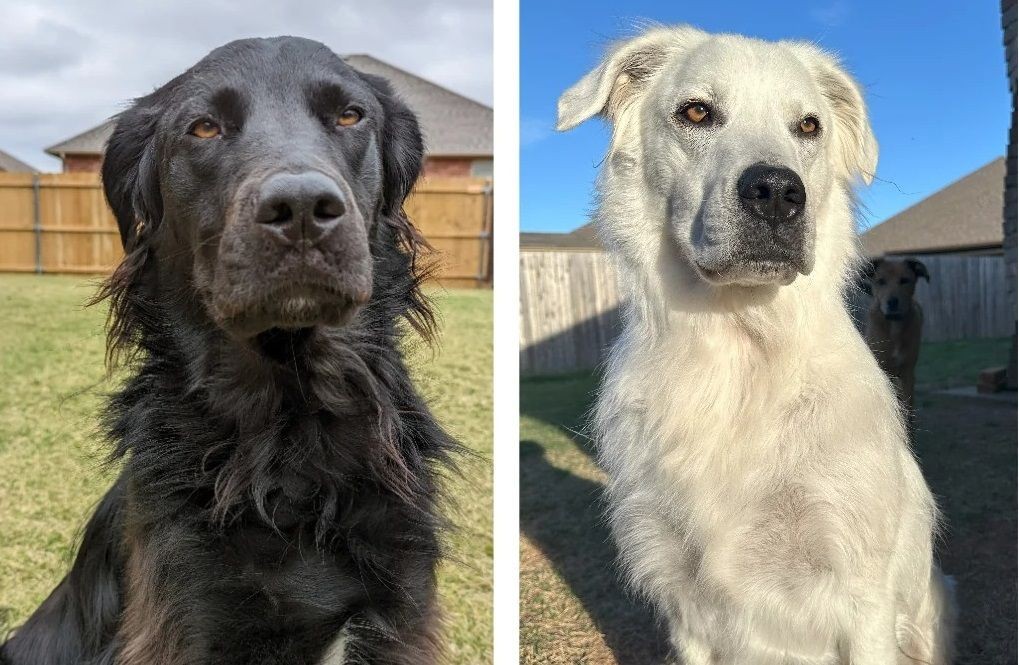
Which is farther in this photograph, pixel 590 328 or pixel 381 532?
pixel 590 328

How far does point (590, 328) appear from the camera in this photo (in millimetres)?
2920

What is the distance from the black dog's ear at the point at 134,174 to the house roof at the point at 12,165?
3.21 ft

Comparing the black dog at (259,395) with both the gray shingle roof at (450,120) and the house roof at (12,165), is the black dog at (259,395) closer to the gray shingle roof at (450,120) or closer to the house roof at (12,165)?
the gray shingle roof at (450,120)

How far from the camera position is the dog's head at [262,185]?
1.13 m

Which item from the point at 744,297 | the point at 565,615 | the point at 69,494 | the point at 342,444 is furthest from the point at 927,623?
the point at 69,494

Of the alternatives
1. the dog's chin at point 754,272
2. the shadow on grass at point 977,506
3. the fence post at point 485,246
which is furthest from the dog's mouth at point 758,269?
the shadow on grass at point 977,506

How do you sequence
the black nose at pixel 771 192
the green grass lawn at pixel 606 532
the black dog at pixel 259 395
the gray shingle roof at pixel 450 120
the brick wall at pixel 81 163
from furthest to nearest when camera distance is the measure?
the green grass lawn at pixel 606 532 < the gray shingle roof at pixel 450 120 < the brick wall at pixel 81 163 < the black nose at pixel 771 192 < the black dog at pixel 259 395

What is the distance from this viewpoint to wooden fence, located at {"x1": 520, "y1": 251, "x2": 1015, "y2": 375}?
8.39 feet

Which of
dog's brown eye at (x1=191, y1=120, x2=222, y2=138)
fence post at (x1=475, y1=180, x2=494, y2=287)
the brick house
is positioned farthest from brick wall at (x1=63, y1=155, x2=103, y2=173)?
fence post at (x1=475, y1=180, x2=494, y2=287)

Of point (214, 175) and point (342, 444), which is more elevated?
point (214, 175)

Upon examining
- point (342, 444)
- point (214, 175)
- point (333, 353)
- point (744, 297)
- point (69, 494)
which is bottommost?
point (69, 494)

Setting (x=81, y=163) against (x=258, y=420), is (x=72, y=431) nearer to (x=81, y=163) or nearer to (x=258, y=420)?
(x=81, y=163)

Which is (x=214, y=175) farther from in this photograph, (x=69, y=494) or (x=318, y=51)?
(x=69, y=494)

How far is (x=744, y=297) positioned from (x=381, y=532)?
89cm
